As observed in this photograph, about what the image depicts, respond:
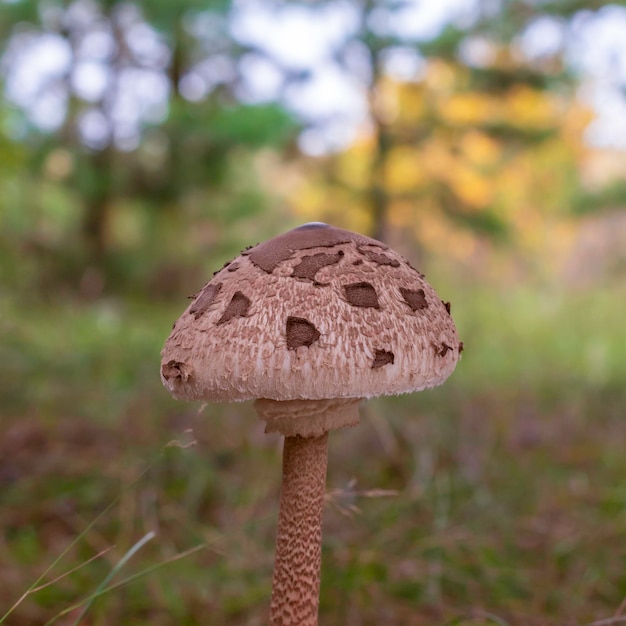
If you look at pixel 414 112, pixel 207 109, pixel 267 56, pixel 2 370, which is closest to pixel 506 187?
pixel 414 112

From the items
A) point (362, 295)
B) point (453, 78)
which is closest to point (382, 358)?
point (362, 295)

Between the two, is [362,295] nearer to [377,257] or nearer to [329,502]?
[377,257]

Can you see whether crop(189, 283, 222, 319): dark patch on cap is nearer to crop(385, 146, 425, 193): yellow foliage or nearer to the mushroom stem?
the mushroom stem

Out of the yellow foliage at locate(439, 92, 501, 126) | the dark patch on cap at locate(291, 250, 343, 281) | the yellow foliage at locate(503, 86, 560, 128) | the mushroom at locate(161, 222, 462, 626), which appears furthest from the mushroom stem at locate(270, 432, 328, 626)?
the yellow foliage at locate(503, 86, 560, 128)

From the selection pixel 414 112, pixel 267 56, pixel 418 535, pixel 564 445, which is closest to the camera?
pixel 418 535

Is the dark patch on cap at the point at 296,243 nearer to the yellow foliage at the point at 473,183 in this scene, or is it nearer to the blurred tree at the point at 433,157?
the blurred tree at the point at 433,157

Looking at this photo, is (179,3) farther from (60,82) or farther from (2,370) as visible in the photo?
(2,370)

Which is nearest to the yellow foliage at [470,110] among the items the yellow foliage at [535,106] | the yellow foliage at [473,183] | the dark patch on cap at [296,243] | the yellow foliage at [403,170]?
the yellow foliage at [535,106]
